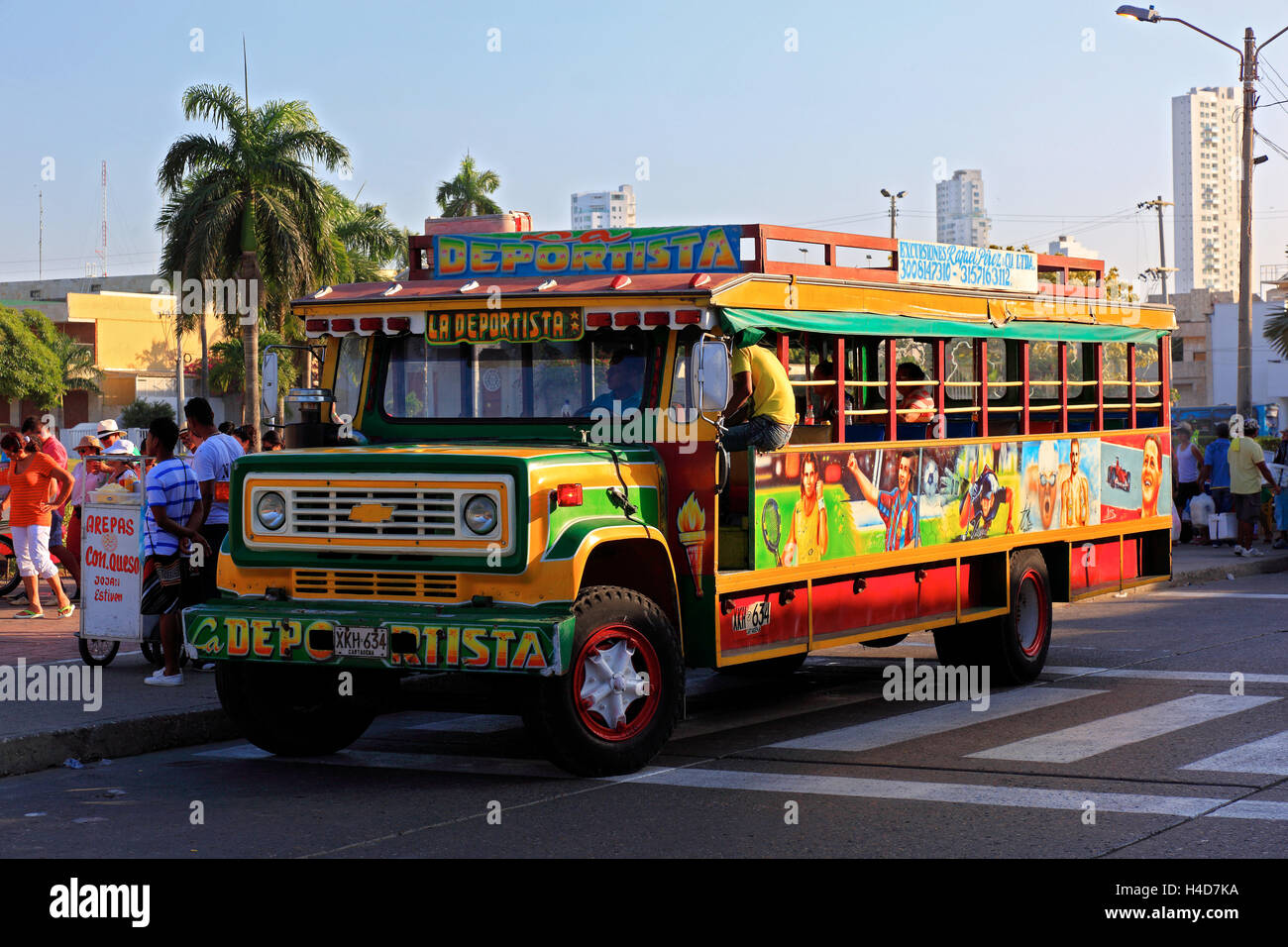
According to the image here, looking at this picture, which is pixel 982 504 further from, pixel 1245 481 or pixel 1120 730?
pixel 1245 481

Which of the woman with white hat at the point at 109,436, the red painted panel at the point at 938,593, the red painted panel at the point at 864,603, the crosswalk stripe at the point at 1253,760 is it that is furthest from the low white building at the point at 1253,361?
the crosswalk stripe at the point at 1253,760

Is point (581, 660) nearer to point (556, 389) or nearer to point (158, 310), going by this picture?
point (556, 389)

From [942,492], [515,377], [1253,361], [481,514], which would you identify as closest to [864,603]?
[942,492]

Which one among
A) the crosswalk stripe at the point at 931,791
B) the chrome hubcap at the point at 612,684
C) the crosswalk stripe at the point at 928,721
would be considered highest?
the chrome hubcap at the point at 612,684

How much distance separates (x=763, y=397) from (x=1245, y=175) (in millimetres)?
21411

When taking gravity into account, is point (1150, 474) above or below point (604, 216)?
below

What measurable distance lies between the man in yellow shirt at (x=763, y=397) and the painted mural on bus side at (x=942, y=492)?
0.47 feet

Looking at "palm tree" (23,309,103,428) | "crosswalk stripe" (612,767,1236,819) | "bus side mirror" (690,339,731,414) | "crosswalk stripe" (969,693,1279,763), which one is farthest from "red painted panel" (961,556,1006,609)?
"palm tree" (23,309,103,428)

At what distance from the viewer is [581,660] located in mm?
7949

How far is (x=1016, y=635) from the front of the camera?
11.6 meters

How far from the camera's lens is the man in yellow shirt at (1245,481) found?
2220cm

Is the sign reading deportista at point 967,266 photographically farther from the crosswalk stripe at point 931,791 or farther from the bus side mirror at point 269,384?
the bus side mirror at point 269,384
